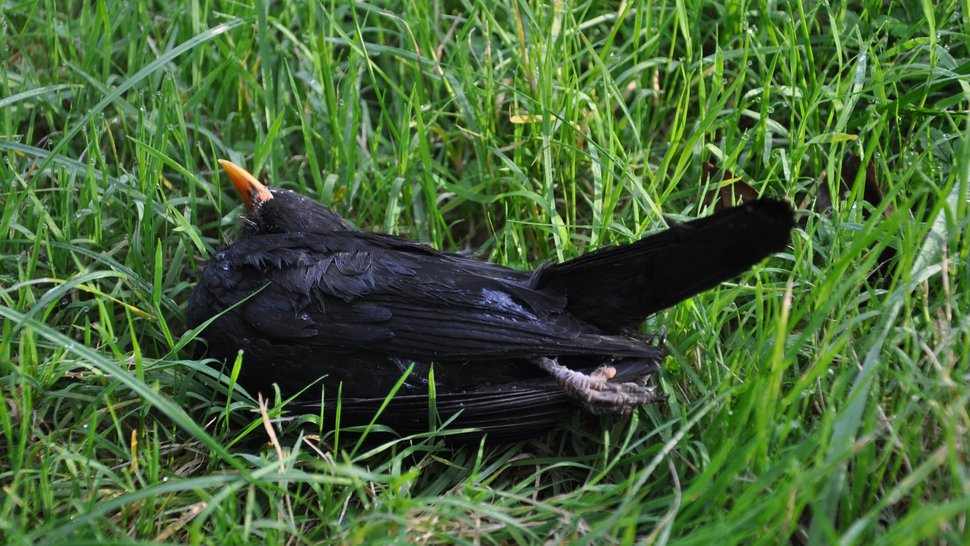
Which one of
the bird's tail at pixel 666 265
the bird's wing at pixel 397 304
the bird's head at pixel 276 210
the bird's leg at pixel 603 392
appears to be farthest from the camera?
the bird's head at pixel 276 210

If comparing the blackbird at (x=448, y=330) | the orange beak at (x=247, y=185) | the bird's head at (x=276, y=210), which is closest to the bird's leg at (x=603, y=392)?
the blackbird at (x=448, y=330)

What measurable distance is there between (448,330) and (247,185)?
1130 mm

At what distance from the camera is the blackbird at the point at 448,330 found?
254 centimetres

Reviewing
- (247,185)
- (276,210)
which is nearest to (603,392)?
(276,210)

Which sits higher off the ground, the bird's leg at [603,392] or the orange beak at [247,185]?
Result: the orange beak at [247,185]

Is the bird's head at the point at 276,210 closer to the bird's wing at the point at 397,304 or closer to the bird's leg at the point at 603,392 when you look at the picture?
the bird's wing at the point at 397,304

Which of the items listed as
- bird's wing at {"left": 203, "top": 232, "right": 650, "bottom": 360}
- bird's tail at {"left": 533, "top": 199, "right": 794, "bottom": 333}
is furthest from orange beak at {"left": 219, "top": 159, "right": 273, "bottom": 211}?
bird's tail at {"left": 533, "top": 199, "right": 794, "bottom": 333}

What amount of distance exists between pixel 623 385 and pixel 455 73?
1532 millimetres

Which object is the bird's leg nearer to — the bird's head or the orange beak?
the bird's head

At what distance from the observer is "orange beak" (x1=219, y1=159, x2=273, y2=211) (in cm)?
329

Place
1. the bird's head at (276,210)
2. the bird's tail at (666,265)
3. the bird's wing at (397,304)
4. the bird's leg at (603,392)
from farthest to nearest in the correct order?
the bird's head at (276,210)
the bird's wing at (397,304)
the bird's leg at (603,392)
the bird's tail at (666,265)

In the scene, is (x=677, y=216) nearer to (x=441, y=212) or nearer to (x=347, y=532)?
(x=441, y=212)

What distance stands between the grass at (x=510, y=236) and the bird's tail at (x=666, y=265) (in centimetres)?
20

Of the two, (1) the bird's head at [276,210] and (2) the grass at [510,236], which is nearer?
(2) the grass at [510,236]
